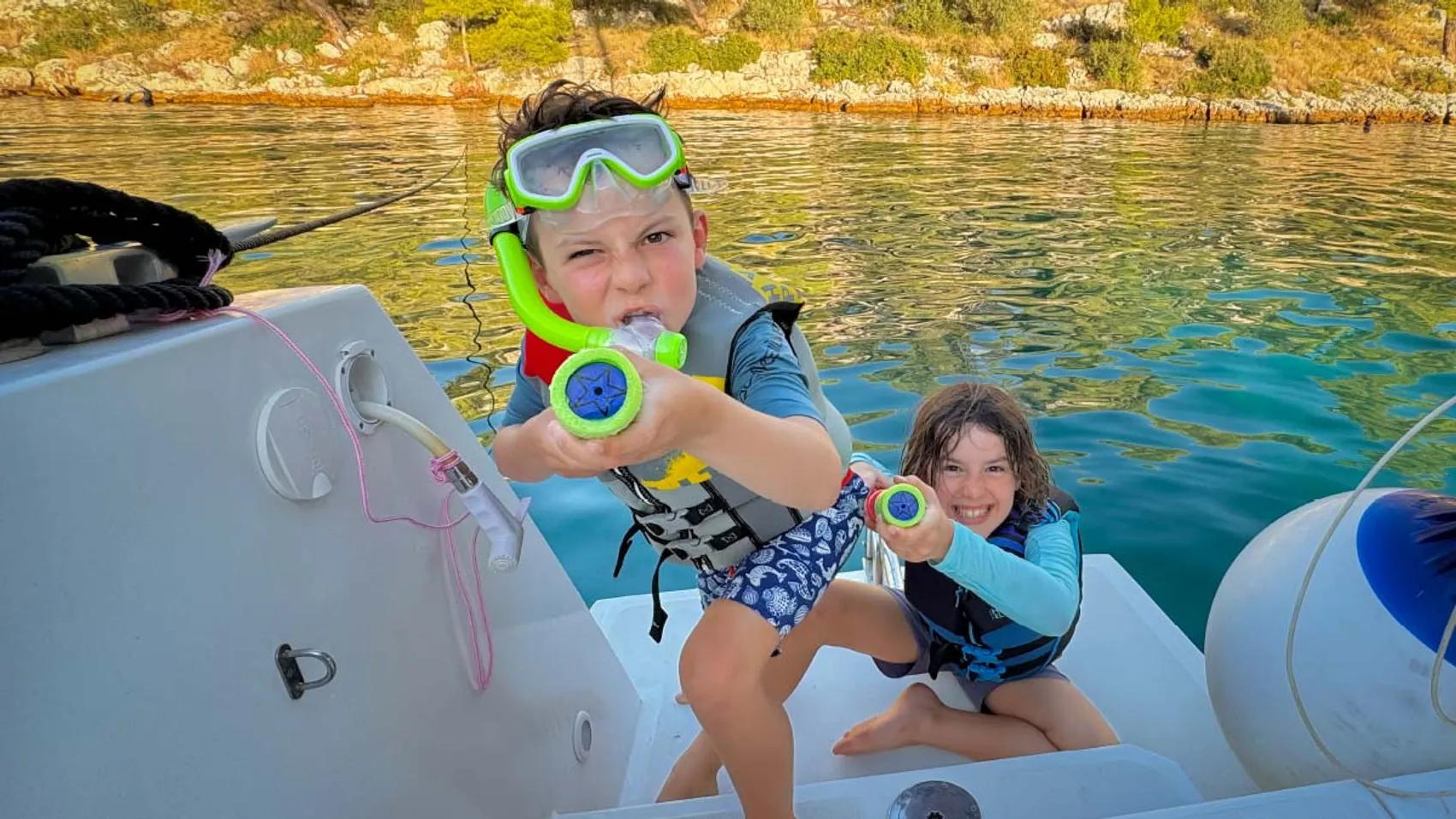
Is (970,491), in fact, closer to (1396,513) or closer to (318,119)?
(1396,513)

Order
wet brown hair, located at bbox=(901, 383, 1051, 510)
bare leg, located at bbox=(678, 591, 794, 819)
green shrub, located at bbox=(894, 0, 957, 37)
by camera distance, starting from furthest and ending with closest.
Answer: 1. green shrub, located at bbox=(894, 0, 957, 37)
2. wet brown hair, located at bbox=(901, 383, 1051, 510)
3. bare leg, located at bbox=(678, 591, 794, 819)

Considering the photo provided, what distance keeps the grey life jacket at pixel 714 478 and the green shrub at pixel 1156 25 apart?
30.2 meters

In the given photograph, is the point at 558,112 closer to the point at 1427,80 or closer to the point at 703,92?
the point at 703,92

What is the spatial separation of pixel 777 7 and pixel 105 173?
898 inches

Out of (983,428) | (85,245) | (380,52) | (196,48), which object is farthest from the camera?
(380,52)

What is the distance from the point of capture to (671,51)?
28859 millimetres

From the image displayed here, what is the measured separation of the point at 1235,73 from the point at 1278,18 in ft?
16.5

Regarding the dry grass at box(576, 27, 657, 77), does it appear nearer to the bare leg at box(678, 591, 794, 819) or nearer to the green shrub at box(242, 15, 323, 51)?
the green shrub at box(242, 15, 323, 51)

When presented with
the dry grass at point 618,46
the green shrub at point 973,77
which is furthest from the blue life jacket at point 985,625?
the dry grass at point 618,46

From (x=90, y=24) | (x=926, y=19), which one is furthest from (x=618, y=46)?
(x=90, y=24)

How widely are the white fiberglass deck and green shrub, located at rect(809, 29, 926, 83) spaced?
85.7ft

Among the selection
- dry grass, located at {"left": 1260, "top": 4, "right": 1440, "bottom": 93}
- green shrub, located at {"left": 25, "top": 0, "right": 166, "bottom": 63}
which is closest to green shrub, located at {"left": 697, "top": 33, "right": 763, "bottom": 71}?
dry grass, located at {"left": 1260, "top": 4, "right": 1440, "bottom": 93}

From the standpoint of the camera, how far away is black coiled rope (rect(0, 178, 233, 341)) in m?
0.94

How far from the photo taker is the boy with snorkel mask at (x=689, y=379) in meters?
1.22
